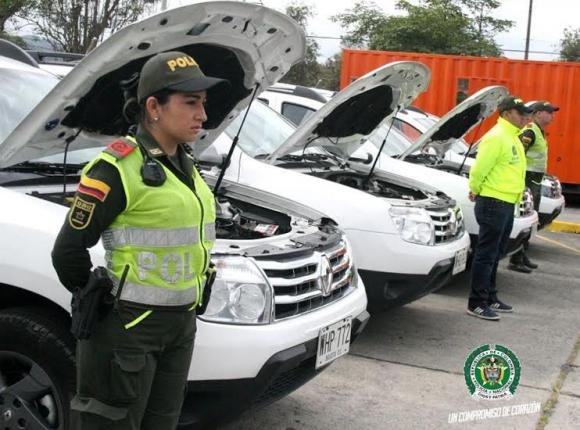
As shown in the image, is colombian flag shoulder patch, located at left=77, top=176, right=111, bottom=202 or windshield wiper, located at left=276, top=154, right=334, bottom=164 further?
windshield wiper, located at left=276, top=154, right=334, bottom=164

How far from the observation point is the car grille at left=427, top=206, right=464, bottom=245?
210 inches

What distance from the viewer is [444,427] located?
4.00m

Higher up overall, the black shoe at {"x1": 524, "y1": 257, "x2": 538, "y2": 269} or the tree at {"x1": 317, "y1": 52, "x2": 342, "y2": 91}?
the tree at {"x1": 317, "y1": 52, "x2": 342, "y2": 91}

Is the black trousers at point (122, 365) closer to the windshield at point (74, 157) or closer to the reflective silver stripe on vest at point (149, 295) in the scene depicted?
the reflective silver stripe on vest at point (149, 295)

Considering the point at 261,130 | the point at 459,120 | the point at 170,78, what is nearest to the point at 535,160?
the point at 459,120

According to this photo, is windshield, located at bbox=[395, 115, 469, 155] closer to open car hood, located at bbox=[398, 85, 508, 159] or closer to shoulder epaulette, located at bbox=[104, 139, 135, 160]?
open car hood, located at bbox=[398, 85, 508, 159]

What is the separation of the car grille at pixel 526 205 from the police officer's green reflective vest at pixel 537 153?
0.50 metres

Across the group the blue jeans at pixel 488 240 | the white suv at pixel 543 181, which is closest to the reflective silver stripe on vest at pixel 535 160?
the white suv at pixel 543 181

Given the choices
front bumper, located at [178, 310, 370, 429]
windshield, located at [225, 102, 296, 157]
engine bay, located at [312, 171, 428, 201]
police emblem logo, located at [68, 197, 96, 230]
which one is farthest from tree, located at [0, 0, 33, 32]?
police emblem logo, located at [68, 197, 96, 230]

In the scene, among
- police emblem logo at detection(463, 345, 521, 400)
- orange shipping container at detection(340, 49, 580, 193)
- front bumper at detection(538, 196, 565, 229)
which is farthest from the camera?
orange shipping container at detection(340, 49, 580, 193)

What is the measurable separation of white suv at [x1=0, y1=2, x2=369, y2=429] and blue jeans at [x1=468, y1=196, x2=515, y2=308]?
2.32m

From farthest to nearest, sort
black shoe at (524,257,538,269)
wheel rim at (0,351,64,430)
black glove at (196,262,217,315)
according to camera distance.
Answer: black shoe at (524,257,538,269), wheel rim at (0,351,64,430), black glove at (196,262,217,315)

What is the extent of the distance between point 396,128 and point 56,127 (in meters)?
6.16

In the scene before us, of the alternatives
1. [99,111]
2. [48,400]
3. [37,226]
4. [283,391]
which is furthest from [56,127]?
[283,391]
